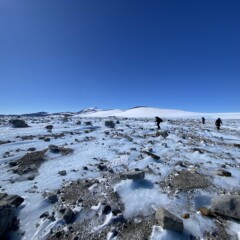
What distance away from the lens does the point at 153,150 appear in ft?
41.4

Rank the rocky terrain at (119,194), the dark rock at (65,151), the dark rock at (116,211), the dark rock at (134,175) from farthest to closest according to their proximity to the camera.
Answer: the dark rock at (65,151) → the dark rock at (134,175) → the dark rock at (116,211) → the rocky terrain at (119,194)

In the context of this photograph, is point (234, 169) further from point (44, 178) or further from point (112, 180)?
point (44, 178)

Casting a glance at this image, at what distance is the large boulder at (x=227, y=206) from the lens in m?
5.75

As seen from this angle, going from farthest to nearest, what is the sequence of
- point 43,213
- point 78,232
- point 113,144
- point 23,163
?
point 113,144 → point 23,163 → point 43,213 → point 78,232

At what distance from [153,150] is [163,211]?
7.04 metres

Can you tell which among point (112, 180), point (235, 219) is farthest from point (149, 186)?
point (235, 219)

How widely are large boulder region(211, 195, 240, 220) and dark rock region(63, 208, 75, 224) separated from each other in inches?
172

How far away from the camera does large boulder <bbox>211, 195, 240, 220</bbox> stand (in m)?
5.75

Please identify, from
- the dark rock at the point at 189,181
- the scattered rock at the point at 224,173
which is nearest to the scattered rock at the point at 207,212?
the dark rock at the point at 189,181

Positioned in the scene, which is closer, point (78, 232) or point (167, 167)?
point (78, 232)

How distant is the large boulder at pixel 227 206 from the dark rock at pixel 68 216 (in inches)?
172

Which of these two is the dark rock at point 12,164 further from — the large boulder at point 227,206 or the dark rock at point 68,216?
the large boulder at point 227,206

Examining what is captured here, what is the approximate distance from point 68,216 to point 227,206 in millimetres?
4842

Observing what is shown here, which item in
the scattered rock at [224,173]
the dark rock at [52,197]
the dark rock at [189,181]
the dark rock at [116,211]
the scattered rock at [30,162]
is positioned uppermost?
the scattered rock at [30,162]
